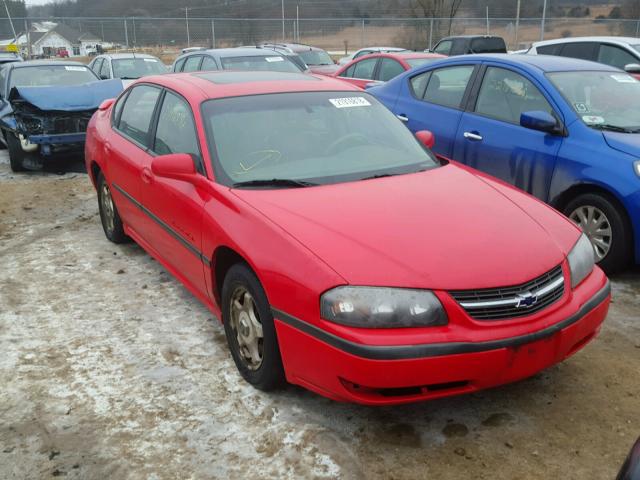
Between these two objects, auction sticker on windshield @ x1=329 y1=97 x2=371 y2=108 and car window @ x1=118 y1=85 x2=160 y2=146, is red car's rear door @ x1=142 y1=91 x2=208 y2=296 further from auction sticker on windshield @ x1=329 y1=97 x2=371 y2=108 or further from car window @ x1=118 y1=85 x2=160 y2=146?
auction sticker on windshield @ x1=329 y1=97 x2=371 y2=108

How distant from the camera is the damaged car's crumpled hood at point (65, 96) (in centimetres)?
822

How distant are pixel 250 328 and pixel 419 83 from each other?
4136mm

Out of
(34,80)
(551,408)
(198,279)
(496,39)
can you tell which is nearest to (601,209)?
(551,408)

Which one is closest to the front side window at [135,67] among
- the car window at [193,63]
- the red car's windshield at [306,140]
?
the car window at [193,63]

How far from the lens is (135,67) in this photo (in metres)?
13.6

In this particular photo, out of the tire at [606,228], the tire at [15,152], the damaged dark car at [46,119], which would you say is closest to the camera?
the tire at [606,228]

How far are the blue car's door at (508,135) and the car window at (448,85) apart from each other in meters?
0.19

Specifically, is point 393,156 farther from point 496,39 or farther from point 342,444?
point 496,39

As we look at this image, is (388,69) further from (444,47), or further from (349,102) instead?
(349,102)

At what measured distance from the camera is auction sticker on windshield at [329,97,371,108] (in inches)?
165

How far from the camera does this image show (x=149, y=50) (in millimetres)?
29297

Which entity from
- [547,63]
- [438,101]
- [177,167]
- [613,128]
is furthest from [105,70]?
[613,128]

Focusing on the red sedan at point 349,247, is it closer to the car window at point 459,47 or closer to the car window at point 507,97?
the car window at point 507,97

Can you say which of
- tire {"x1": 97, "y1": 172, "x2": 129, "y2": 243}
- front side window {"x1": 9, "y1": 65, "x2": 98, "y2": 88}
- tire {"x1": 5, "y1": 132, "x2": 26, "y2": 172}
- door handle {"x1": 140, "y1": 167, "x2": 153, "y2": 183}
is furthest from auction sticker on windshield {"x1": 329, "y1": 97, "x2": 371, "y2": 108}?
front side window {"x1": 9, "y1": 65, "x2": 98, "y2": 88}
